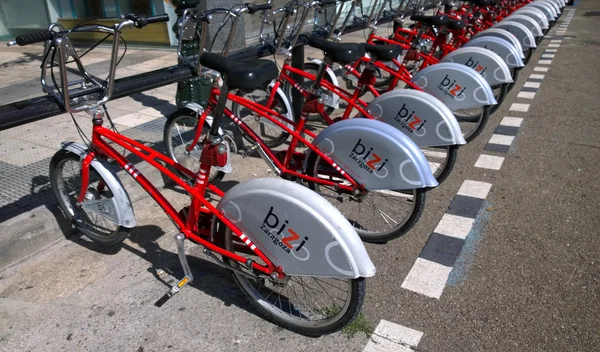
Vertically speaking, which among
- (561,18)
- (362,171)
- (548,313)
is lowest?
(561,18)

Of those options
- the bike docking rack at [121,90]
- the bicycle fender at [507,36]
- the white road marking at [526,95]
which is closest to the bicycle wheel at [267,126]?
the bike docking rack at [121,90]

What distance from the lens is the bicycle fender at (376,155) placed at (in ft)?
10.1

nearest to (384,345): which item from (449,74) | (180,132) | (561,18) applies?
(180,132)

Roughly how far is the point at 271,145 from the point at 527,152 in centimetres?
261

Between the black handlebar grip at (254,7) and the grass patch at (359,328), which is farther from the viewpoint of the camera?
the black handlebar grip at (254,7)

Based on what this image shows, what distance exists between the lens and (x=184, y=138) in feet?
13.8

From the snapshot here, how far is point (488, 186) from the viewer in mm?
4148

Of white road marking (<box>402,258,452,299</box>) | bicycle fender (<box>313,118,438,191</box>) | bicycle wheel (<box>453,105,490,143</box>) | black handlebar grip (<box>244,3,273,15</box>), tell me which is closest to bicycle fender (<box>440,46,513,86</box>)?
bicycle wheel (<box>453,105,490,143</box>)

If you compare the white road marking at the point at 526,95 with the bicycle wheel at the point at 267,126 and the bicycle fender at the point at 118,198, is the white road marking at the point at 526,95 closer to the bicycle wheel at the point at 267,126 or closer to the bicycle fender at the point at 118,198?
the bicycle wheel at the point at 267,126

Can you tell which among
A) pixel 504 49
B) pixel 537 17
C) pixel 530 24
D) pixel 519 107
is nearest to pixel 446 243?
pixel 504 49

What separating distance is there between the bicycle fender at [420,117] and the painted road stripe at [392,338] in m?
1.69

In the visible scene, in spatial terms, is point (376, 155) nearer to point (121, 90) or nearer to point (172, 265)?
point (172, 265)

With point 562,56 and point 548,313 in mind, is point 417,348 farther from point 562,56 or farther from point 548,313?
point 562,56

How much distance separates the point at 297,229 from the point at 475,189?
240 centimetres
